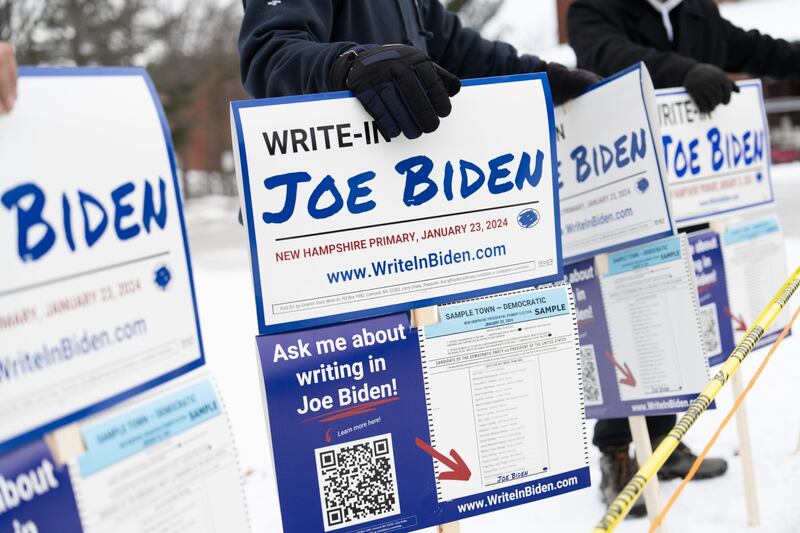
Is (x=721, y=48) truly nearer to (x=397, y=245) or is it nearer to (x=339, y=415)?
(x=397, y=245)

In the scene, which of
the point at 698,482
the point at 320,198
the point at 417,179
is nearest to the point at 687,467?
the point at 698,482

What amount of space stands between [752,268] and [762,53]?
3.36ft

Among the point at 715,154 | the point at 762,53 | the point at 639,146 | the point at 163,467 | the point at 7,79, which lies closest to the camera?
the point at 7,79

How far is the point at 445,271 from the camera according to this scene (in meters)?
1.57

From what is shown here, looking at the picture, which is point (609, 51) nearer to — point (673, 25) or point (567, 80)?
point (673, 25)

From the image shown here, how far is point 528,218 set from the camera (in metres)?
1.63

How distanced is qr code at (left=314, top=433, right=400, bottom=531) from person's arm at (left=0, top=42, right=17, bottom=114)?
866 mm

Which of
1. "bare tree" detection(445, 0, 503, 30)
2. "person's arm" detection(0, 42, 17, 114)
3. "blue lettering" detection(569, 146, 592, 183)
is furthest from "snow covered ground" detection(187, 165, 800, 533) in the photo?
"bare tree" detection(445, 0, 503, 30)

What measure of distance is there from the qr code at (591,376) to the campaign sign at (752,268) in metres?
0.57

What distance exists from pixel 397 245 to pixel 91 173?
0.64m

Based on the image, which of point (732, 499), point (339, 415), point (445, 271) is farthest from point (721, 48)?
point (339, 415)

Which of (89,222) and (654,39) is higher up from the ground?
(654,39)

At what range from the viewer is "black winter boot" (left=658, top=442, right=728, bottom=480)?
2.72 meters

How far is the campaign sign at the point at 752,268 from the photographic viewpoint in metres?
2.50
